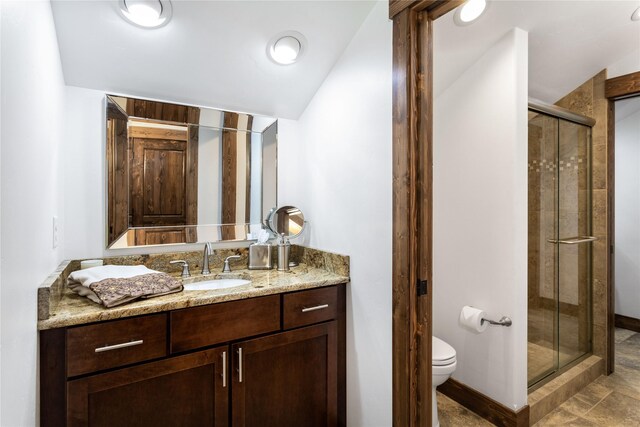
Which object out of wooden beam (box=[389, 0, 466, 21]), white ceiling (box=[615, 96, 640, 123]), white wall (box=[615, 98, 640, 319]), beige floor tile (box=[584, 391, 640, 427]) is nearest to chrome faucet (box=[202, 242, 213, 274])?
wooden beam (box=[389, 0, 466, 21])

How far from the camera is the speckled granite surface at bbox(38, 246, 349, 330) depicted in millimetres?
1111

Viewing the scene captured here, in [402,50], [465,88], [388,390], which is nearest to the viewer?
[402,50]

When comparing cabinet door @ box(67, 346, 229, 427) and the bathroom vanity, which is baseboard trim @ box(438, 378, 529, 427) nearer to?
the bathroom vanity

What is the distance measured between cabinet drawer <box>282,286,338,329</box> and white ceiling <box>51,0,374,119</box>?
3.74 feet

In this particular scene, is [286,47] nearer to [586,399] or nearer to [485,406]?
[485,406]

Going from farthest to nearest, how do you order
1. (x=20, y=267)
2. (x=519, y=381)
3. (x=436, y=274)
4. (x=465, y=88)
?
(x=436, y=274), (x=465, y=88), (x=519, y=381), (x=20, y=267)

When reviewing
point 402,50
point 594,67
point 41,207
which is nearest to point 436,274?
point 402,50

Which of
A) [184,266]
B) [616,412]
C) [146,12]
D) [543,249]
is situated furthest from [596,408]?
[146,12]

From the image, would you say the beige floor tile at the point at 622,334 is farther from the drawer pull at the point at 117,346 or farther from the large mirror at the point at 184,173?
the drawer pull at the point at 117,346

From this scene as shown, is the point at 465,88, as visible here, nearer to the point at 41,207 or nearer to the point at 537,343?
the point at 537,343

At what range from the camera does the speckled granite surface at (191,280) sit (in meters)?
1.11

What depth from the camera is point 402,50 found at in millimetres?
1350

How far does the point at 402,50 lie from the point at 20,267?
1.44 m

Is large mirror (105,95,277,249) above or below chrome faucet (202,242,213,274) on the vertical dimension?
above
